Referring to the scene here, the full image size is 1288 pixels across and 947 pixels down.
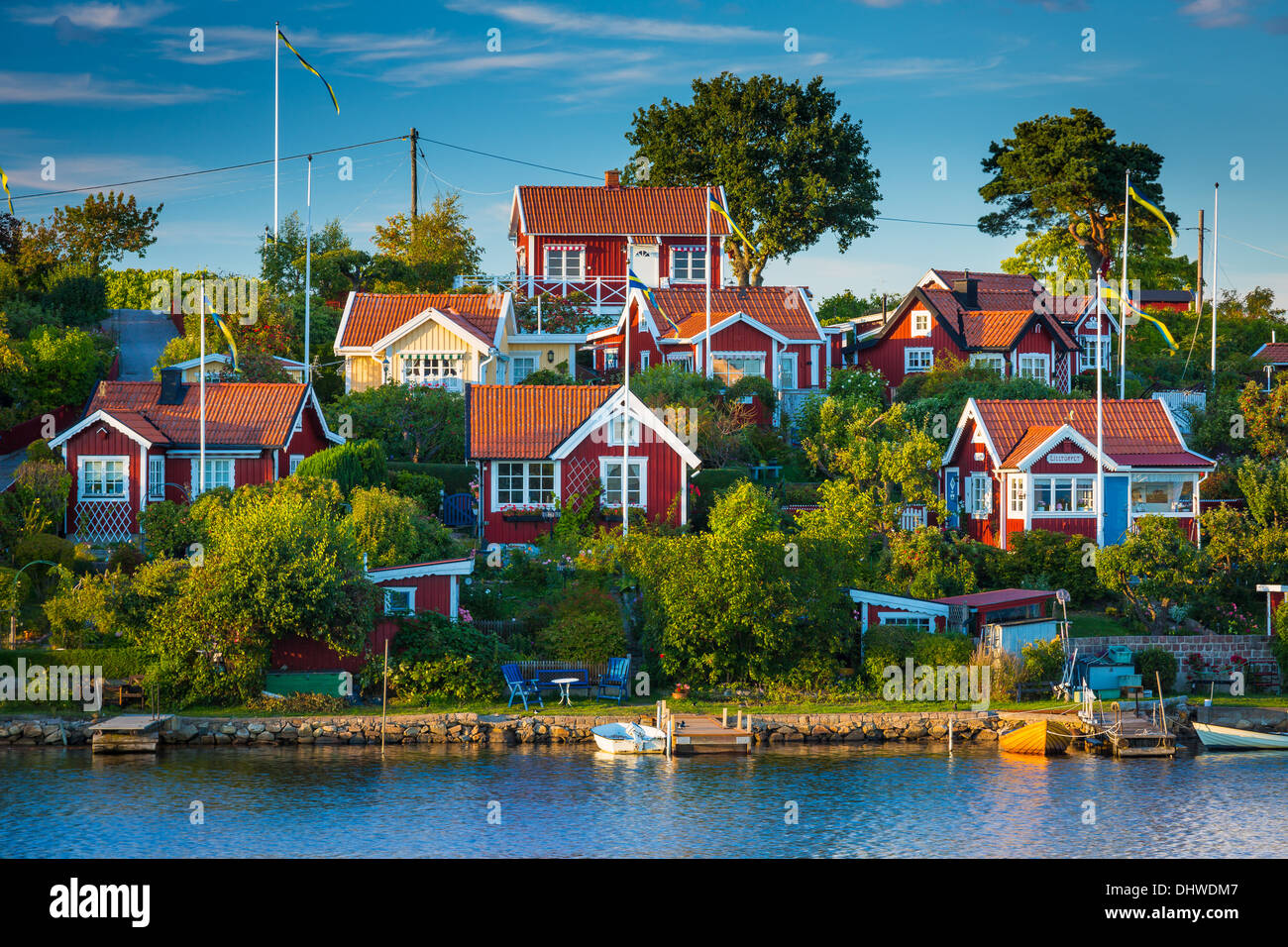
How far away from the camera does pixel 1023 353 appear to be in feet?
205

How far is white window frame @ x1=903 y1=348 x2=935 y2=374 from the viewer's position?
62.7 metres

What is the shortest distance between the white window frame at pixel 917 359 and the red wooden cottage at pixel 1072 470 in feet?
50.4

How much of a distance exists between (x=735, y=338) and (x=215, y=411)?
20537 millimetres

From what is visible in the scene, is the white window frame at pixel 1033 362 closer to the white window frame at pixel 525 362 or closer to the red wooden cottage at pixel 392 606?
the white window frame at pixel 525 362

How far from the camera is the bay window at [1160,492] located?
4506cm

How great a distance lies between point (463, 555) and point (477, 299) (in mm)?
21859

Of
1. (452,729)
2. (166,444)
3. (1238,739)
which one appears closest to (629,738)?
(452,729)

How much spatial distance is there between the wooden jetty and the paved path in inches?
1117

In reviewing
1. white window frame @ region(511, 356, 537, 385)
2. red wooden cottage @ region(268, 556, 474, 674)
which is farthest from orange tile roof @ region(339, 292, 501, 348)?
red wooden cottage @ region(268, 556, 474, 674)

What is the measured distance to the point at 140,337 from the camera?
64.6 meters

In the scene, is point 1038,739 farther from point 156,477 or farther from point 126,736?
point 156,477

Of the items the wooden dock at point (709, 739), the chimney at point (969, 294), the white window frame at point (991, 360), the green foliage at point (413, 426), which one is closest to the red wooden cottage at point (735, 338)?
the white window frame at point (991, 360)
